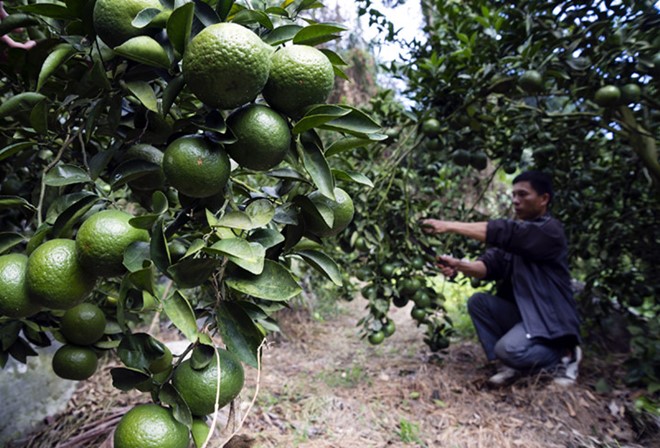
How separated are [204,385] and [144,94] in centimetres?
51

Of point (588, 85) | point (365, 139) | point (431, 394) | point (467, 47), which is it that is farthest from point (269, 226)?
point (431, 394)

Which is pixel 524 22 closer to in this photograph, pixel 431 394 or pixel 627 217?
pixel 627 217

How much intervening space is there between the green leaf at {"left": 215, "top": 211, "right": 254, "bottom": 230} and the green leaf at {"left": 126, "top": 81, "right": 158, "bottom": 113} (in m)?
0.22

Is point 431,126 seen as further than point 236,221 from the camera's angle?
Yes

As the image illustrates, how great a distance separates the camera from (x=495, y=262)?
2.96m

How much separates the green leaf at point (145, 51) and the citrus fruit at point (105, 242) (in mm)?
262

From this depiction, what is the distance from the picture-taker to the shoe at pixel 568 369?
2490mm

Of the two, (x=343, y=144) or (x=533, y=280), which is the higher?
(x=343, y=144)

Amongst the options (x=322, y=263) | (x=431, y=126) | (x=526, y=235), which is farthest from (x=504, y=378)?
(x=322, y=263)

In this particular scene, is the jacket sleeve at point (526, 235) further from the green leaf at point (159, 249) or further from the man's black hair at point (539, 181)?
the green leaf at point (159, 249)

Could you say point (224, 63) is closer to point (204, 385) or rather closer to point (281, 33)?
point (281, 33)

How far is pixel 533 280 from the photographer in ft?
8.93

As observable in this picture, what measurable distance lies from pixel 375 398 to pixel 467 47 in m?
1.98

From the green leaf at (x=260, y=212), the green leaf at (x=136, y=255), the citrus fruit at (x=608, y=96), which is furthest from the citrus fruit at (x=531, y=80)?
the green leaf at (x=136, y=255)
